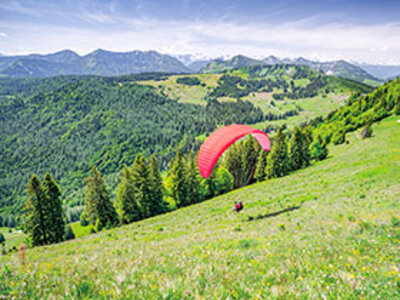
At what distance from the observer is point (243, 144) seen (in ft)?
203

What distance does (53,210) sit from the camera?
39.4 m

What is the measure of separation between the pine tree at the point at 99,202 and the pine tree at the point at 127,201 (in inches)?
100

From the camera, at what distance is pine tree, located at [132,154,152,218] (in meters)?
49.4

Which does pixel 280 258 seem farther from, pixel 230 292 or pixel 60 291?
pixel 60 291

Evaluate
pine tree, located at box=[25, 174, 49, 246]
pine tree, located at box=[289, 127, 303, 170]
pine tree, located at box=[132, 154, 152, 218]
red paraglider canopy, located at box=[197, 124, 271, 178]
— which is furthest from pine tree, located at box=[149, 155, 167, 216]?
pine tree, located at box=[289, 127, 303, 170]

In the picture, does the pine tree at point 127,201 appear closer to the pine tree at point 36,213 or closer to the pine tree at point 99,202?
the pine tree at point 99,202

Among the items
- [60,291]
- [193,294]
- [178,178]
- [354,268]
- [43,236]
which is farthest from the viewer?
[178,178]

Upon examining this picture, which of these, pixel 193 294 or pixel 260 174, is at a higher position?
pixel 193 294

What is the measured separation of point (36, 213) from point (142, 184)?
19720 millimetres

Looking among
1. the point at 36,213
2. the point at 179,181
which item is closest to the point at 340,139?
the point at 179,181

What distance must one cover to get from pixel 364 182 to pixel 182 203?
4435cm

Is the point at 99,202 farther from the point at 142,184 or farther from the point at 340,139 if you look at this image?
the point at 340,139

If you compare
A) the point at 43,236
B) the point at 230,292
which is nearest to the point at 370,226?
the point at 230,292

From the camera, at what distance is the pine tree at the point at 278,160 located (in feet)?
195
